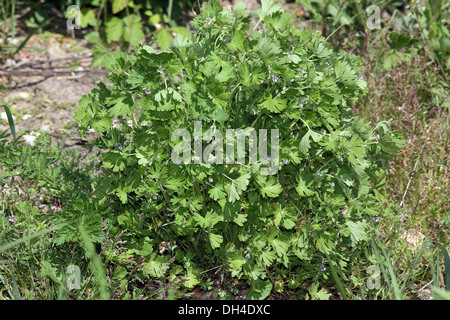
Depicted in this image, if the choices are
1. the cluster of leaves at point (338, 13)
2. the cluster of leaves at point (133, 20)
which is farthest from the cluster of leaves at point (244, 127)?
the cluster of leaves at point (133, 20)

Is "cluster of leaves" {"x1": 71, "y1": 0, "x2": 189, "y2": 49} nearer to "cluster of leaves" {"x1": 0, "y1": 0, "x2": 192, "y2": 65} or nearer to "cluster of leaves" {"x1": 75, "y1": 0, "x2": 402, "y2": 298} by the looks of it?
"cluster of leaves" {"x1": 0, "y1": 0, "x2": 192, "y2": 65}

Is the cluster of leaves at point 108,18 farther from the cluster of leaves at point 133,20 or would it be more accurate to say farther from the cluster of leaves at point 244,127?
the cluster of leaves at point 244,127

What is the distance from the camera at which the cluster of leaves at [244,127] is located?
1682 millimetres

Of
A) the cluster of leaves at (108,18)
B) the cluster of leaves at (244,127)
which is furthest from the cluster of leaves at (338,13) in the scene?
the cluster of leaves at (244,127)

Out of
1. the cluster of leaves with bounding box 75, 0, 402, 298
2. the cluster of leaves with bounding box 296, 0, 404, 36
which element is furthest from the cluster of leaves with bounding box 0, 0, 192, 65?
the cluster of leaves with bounding box 75, 0, 402, 298

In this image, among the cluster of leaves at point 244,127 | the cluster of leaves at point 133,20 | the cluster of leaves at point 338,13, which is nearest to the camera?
the cluster of leaves at point 244,127

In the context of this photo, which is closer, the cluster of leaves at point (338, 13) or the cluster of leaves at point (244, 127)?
the cluster of leaves at point (244, 127)

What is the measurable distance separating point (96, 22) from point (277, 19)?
257cm

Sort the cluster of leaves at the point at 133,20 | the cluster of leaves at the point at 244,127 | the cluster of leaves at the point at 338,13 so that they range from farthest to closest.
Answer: the cluster of leaves at the point at 133,20, the cluster of leaves at the point at 338,13, the cluster of leaves at the point at 244,127

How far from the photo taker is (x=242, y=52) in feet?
5.74

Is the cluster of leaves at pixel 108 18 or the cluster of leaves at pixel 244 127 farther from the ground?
the cluster of leaves at pixel 108 18

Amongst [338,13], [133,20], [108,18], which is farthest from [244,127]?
[108,18]

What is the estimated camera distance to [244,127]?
1.82 meters

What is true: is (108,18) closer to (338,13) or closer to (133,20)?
(133,20)
